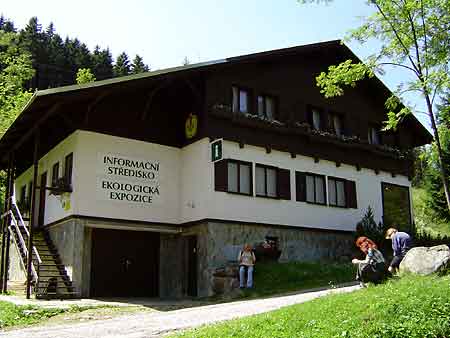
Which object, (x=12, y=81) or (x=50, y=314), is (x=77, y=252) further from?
(x=12, y=81)

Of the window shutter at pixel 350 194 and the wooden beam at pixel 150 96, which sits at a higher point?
the wooden beam at pixel 150 96

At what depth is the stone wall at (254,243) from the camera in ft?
58.0

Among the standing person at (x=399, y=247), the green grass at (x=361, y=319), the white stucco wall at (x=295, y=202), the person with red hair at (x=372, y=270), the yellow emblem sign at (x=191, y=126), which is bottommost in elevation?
the green grass at (x=361, y=319)

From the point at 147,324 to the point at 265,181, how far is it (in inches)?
398

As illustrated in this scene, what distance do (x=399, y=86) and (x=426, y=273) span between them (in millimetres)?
4441

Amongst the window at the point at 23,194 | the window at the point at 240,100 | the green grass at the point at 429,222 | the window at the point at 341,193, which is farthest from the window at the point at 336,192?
the window at the point at 23,194

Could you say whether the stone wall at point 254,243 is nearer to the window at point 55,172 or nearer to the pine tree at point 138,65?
the window at point 55,172

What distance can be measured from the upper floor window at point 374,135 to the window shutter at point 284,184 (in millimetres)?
5981

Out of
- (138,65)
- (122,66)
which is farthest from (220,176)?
(138,65)

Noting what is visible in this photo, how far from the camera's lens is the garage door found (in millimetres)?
18594

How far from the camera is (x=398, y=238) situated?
14.0m

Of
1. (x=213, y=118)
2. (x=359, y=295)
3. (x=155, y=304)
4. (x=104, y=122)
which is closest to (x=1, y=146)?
(x=104, y=122)

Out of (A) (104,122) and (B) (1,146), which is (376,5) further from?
(B) (1,146)

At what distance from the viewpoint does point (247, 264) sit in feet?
54.4
